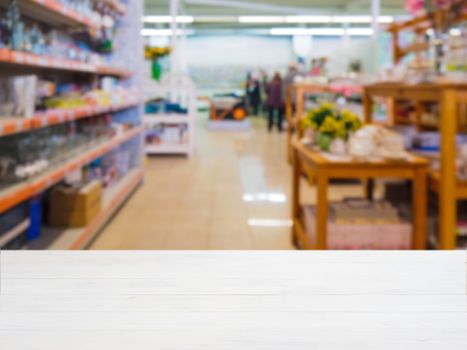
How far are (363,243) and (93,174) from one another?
258 centimetres

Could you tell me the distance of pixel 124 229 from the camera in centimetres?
432

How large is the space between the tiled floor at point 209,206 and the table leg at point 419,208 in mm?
974

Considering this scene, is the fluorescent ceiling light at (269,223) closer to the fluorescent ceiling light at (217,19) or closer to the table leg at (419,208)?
the table leg at (419,208)

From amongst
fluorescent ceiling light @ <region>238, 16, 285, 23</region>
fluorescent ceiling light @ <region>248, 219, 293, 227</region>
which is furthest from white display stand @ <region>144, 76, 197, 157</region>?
fluorescent ceiling light @ <region>238, 16, 285, 23</region>

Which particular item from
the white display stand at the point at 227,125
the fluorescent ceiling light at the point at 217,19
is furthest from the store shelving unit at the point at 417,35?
the fluorescent ceiling light at the point at 217,19

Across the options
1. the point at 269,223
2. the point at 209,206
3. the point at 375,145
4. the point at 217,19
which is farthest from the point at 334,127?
the point at 217,19

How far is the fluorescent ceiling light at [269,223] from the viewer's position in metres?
4.41

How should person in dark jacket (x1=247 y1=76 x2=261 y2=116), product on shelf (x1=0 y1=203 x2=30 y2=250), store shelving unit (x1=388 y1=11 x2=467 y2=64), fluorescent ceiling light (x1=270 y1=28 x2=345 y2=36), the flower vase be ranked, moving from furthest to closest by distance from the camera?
1. fluorescent ceiling light (x1=270 y1=28 x2=345 y2=36)
2. person in dark jacket (x1=247 y1=76 x2=261 y2=116)
3. store shelving unit (x1=388 y1=11 x2=467 y2=64)
4. the flower vase
5. product on shelf (x1=0 y1=203 x2=30 y2=250)

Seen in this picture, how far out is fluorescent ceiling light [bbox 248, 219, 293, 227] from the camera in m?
4.41

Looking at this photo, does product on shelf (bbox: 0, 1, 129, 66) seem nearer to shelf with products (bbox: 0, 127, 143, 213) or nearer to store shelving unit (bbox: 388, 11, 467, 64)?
shelf with products (bbox: 0, 127, 143, 213)
